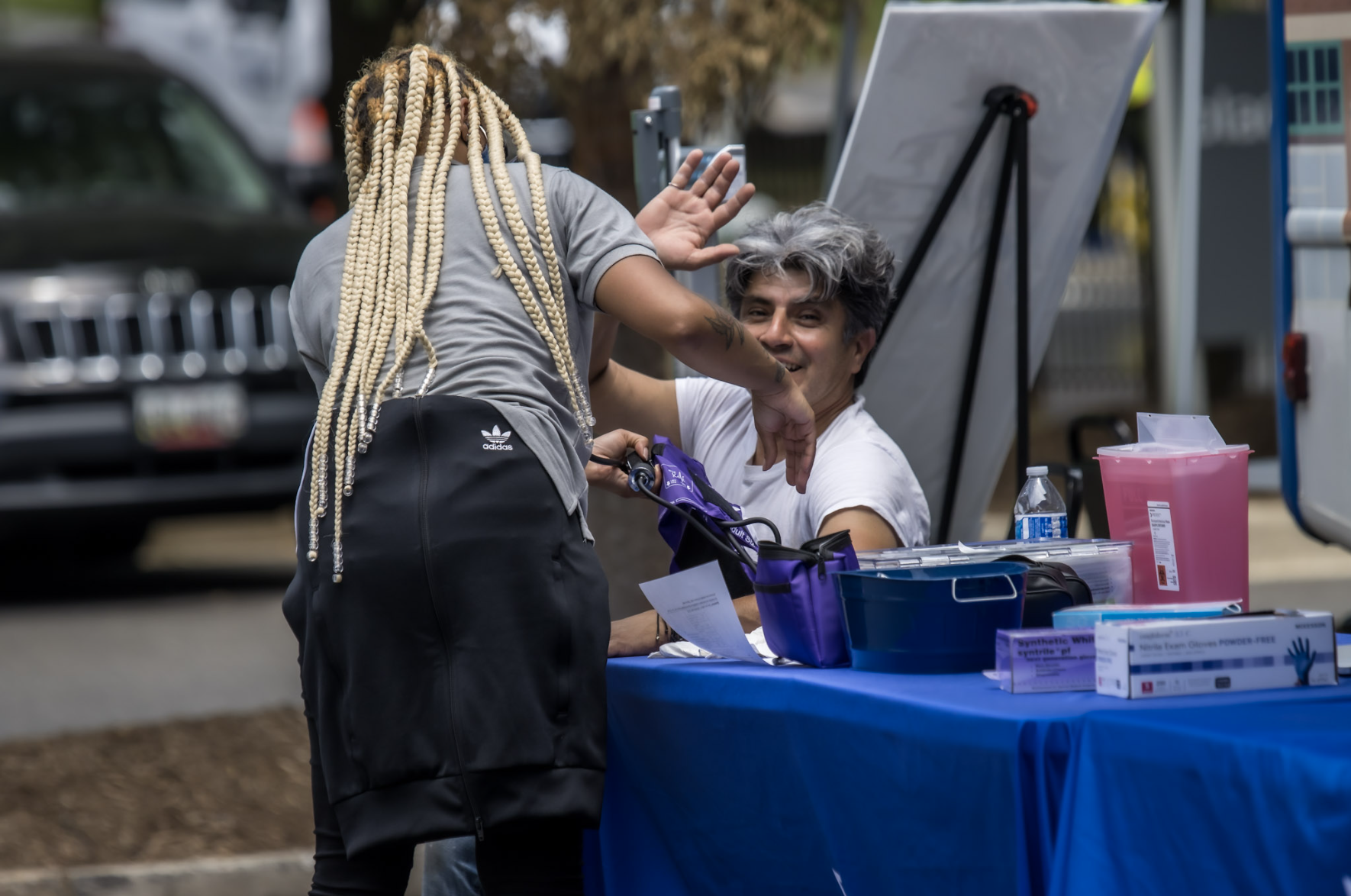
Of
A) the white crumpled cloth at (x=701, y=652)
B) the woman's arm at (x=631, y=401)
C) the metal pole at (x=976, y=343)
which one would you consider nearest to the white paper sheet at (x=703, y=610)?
the white crumpled cloth at (x=701, y=652)

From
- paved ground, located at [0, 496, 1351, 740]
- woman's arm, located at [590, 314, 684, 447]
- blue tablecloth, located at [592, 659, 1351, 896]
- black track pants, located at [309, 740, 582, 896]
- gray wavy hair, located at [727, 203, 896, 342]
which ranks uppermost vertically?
gray wavy hair, located at [727, 203, 896, 342]

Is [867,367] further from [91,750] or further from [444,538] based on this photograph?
[91,750]

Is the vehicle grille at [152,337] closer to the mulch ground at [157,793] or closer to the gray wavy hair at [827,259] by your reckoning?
the mulch ground at [157,793]

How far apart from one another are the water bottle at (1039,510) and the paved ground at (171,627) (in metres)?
3.10

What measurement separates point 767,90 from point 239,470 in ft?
11.5

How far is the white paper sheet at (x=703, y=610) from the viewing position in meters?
2.42

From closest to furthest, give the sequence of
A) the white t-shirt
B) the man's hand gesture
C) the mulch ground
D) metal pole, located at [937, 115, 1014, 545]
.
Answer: the man's hand gesture
the white t-shirt
metal pole, located at [937, 115, 1014, 545]
the mulch ground

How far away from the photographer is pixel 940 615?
214cm

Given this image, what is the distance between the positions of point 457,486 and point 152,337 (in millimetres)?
5814

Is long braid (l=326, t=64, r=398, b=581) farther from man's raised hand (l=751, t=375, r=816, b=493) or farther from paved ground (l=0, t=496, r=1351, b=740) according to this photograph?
paved ground (l=0, t=496, r=1351, b=740)

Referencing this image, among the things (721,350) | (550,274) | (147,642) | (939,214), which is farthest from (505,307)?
(147,642)

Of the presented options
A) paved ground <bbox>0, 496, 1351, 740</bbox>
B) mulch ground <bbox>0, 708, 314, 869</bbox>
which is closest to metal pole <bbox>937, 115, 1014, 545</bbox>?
mulch ground <bbox>0, 708, 314, 869</bbox>

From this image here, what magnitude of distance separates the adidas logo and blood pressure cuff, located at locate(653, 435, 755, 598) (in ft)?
1.45

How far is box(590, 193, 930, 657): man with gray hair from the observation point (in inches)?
117
